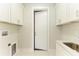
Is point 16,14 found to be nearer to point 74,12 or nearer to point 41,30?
point 41,30

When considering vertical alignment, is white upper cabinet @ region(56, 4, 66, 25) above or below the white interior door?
above

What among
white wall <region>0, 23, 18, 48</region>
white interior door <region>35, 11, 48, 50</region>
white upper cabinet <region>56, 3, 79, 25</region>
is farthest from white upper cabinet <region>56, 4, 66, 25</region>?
white wall <region>0, 23, 18, 48</region>

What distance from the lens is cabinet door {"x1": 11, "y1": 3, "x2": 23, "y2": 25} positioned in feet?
4.49

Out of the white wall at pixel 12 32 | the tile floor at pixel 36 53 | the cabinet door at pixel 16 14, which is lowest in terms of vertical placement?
the tile floor at pixel 36 53

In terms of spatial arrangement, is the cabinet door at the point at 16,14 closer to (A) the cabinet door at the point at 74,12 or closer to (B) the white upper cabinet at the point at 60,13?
(B) the white upper cabinet at the point at 60,13

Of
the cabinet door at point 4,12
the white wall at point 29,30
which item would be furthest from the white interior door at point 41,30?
the cabinet door at point 4,12

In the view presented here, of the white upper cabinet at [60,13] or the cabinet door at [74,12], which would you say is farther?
the cabinet door at [74,12]

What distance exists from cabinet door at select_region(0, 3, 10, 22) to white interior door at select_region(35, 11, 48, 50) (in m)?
0.32

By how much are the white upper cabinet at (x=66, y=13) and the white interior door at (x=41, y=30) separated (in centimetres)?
15

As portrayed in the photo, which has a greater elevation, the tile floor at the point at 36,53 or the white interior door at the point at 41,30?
the white interior door at the point at 41,30

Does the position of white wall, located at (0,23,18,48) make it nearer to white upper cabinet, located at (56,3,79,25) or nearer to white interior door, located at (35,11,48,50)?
white interior door, located at (35,11,48,50)

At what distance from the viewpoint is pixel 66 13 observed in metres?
1.54

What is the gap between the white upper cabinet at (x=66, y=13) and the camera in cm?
141

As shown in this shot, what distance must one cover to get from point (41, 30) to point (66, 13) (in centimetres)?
40
